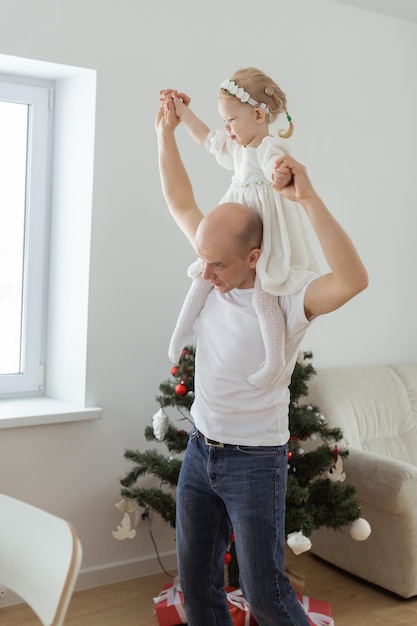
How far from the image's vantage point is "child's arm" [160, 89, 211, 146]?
2113 millimetres

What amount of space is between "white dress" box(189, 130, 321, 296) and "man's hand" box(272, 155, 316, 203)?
10cm

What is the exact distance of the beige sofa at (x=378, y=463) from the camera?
10.1 ft

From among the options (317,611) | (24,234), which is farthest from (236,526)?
(24,234)

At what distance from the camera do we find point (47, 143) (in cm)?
330

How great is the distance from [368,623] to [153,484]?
1.00 metres

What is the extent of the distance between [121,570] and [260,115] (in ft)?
6.85

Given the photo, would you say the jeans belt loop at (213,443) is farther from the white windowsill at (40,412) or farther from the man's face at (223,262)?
the white windowsill at (40,412)

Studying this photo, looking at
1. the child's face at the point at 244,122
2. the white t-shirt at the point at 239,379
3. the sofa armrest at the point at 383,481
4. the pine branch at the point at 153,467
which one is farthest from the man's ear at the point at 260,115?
the sofa armrest at the point at 383,481

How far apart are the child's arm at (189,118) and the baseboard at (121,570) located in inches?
73.4

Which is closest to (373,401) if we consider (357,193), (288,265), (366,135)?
(357,193)

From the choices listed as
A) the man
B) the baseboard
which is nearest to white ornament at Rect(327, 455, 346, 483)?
the baseboard

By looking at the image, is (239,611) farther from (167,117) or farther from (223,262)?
(167,117)

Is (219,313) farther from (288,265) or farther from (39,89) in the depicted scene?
(39,89)

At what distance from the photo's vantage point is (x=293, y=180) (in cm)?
173
